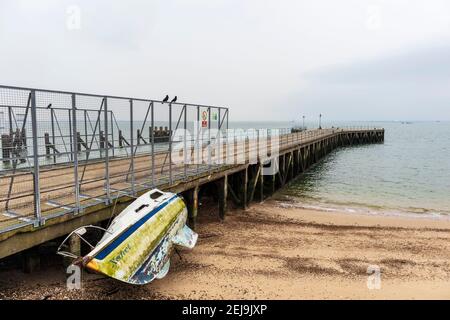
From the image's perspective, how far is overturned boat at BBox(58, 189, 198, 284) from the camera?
5688 millimetres

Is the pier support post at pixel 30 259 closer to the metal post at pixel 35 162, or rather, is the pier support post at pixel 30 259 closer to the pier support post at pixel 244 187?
the metal post at pixel 35 162

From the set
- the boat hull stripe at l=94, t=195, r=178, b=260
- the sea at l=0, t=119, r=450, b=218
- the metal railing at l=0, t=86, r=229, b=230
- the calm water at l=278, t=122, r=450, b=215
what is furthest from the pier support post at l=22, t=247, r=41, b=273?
the calm water at l=278, t=122, r=450, b=215

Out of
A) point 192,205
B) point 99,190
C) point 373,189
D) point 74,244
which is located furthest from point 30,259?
point 373,189

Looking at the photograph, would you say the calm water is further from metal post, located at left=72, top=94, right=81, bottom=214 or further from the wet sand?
metal post, located at left=72, top=94, right=81, bottom=214

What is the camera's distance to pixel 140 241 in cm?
624

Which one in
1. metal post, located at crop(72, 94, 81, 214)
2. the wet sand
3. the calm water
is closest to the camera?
metal post, located at crop(72, 94, 81, 214)

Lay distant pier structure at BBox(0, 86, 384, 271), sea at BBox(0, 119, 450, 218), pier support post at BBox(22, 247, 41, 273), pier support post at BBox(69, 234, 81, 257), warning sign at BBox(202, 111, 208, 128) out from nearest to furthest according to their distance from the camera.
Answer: distant pier structure at BBox(0, 86, 384, 271), pier support post at BBox(69, 234, 81, 257), pier support post at BBox(22, 247, 41, 273), warning sign at BBox(202, 111, 208, 128), sea at BBox(0, 119, 450, 218)

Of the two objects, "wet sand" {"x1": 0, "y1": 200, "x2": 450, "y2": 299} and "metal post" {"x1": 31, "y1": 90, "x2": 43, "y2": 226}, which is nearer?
"metal post" {"x1": 31, "y1": 90, "x2": 43, "y2": 226}

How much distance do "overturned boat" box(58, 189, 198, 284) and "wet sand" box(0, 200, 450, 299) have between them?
60 centimetres

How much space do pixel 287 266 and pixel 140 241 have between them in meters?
3.85

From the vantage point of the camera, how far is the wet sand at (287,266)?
21.8 feet

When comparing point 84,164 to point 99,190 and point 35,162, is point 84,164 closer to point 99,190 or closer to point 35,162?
point 99,190
